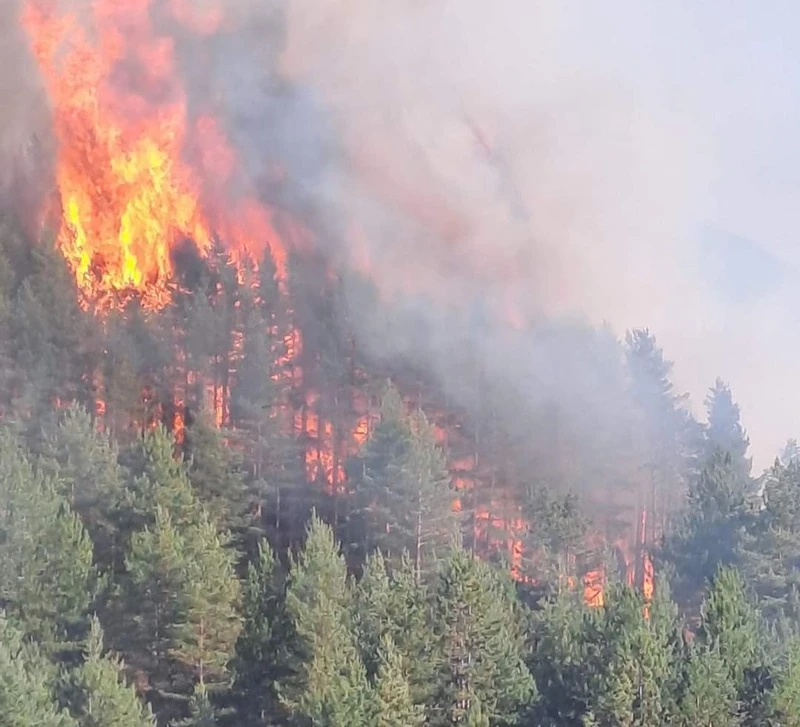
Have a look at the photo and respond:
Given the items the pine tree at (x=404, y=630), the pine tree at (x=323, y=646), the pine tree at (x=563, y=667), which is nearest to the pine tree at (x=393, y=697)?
the pine tree at (x=323, y=646)

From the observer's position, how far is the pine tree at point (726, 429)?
42.2m

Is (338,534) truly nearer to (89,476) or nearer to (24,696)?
(89,476)

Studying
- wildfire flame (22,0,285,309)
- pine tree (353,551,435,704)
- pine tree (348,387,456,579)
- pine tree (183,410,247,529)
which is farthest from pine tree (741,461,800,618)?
wildfire flame (22,0,285,309)

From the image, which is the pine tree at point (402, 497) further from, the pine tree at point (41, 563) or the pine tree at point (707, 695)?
the pine tree at point (707, 695)

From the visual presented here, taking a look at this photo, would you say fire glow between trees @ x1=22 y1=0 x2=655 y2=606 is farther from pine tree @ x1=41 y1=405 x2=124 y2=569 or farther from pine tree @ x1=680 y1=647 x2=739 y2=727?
pine tree @ x1=680 y1=647 x2=739 y2=727

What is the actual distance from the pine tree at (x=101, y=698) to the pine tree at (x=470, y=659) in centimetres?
585

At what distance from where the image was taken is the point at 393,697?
2156 centimetres

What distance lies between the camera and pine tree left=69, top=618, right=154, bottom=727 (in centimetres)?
2098

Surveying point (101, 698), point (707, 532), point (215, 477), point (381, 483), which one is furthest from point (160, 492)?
point (707, 532)

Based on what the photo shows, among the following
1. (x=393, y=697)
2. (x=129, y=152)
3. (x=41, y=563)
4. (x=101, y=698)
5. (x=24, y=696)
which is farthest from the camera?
(x=129, y=152)

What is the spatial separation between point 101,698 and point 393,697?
5207 millimetres

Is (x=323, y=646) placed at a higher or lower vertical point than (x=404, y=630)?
lower

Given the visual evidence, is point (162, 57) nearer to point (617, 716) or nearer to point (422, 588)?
point (422, 588)

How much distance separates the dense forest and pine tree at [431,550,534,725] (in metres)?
0.05
